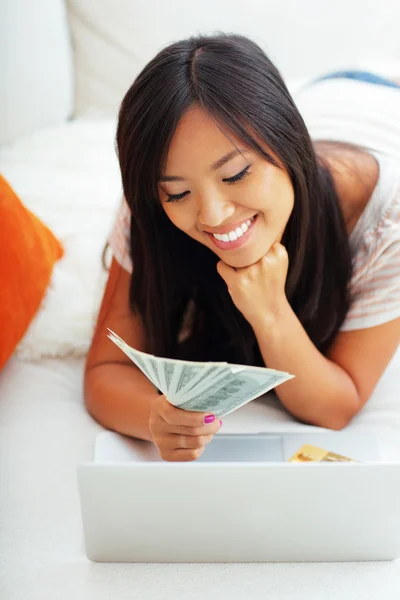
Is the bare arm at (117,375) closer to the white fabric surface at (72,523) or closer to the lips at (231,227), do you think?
the white fabric surface at (72,523)

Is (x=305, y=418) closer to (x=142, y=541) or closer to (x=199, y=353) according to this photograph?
(x=199, y=353)

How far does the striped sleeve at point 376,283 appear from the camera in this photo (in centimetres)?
143

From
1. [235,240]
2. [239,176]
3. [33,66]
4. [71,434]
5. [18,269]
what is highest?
[239,176]

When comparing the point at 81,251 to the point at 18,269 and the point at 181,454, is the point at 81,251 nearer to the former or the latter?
the point at 18,269

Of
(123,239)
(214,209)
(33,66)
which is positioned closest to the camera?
(214,209)

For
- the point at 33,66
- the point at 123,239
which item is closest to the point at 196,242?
the point at 123,239

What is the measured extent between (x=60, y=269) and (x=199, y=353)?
1.23 ft

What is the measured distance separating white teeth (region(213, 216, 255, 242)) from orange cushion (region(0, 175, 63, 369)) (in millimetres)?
521

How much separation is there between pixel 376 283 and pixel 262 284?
235mm

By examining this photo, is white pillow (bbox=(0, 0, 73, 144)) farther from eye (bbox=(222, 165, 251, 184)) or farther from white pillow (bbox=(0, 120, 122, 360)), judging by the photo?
eye (bbox=(222, 165, 251, 184))

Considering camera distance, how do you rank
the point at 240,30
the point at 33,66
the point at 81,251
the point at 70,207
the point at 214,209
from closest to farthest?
the point at 214,209 < the point at 81,251 < the point at 70,207 < the point at 33,66 < the point at 240,30

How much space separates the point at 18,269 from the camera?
64.6 inches

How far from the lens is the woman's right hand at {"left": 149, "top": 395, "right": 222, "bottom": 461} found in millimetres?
1109

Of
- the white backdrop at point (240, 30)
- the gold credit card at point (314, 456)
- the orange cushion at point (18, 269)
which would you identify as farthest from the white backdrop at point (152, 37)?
the gold credit card at point (314, 456)
